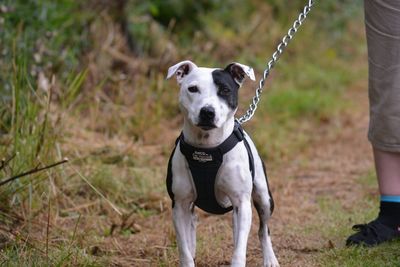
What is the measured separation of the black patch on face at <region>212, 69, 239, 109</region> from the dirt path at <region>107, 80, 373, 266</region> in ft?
3.52

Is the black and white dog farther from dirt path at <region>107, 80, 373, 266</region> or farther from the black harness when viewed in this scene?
dirt path at <region>107, 80, 373, 266</region>

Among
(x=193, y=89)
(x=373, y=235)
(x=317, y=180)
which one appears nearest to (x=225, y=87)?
(x=193, y=89)

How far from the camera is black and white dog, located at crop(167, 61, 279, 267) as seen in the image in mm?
3723

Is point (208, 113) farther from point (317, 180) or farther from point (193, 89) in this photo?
point (317, 180)

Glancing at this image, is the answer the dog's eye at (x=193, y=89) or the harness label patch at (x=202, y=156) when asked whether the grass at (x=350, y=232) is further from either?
the dog's eye at (x=193, y=89)

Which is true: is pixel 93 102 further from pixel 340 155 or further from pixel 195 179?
pixel 195 179

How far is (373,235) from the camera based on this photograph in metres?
4.57

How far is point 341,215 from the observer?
5.42 m

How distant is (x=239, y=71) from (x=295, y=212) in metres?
1.98

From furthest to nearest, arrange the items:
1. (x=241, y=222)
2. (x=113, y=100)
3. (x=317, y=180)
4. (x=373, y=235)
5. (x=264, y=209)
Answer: (x=113, y=100) < (x=317, y=180) < (x=373, y=235) < (x=264, y=209) < (x=241, y=222)

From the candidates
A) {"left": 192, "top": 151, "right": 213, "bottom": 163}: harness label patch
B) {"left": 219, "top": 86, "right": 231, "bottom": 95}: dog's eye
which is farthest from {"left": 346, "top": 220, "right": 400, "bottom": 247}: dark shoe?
{"left": 219, "top": 86, "right": 231, "bottom": 95}: dog's eye

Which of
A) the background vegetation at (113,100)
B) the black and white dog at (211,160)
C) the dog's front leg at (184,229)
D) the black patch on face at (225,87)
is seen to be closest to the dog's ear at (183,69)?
the black and white dog at (211,160)

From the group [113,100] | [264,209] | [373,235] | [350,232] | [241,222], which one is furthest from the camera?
[113,100]

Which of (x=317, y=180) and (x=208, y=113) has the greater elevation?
(x=208, y=113)
